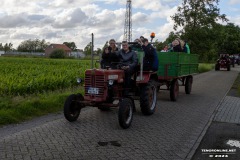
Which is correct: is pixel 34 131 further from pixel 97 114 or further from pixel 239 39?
pixel 239 39

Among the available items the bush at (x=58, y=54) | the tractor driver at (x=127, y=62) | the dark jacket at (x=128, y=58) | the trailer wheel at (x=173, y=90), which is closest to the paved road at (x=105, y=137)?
the tractor driver at (x=127, y=62)

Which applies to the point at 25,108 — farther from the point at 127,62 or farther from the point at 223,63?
the point at 223,63

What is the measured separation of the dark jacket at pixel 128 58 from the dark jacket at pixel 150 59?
3.76 ft

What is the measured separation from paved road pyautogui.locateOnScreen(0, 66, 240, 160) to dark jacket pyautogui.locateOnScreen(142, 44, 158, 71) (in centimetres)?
131

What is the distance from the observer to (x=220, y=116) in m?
9.45

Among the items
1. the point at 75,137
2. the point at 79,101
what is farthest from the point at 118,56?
the point at 75,137

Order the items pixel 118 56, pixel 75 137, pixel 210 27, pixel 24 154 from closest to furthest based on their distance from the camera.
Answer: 1. pixel 24 154
2. pixel 75 137
3. pixel 118 56
4. pixel 210 27

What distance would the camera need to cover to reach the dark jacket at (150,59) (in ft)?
32.2

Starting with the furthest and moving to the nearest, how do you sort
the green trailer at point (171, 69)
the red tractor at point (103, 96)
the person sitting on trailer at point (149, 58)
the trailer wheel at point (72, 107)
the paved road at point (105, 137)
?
the green trailer at point (171, 69) → the person sitting on trailer at point (149, 58) → the trailer wheel at point (72, 107) → the red tractor at point (103, 96) → the paved road at point (105, 137)

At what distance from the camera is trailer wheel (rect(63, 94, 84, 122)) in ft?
25.9

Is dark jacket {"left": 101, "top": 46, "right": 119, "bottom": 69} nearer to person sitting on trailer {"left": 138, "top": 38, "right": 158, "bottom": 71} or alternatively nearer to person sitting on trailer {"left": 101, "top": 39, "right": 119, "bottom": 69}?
person sitting on trailer {"left": 101, "top": 39, "right": 119, "bottom": 69}

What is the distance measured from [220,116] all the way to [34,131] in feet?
16.9

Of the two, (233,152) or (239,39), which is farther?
(239,39)

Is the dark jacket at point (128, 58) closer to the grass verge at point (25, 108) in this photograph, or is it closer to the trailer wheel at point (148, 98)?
the trailer wheel at point (148, 98)
